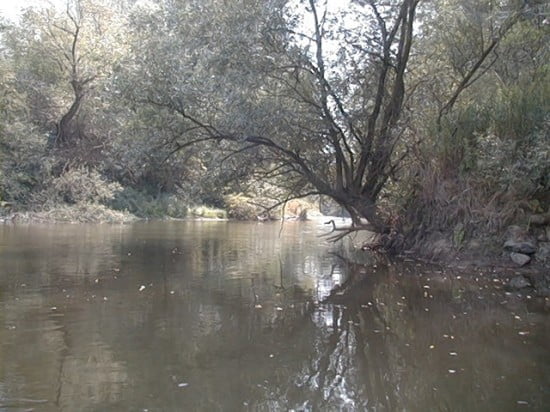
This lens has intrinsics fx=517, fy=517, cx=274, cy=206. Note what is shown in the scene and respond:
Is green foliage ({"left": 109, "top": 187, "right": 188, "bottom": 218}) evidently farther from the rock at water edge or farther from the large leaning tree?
the rock at water edge

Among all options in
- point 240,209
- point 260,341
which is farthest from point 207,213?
point 260,341

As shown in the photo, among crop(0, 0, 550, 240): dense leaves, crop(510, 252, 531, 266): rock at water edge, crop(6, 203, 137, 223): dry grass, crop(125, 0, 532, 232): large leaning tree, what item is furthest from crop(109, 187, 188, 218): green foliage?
crop(510, 252, 531, 266): rock at water edge

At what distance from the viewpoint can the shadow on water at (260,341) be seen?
443cm

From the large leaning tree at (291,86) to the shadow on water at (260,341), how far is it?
175 inches

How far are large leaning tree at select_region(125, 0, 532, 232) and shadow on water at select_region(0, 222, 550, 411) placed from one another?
14.6ft

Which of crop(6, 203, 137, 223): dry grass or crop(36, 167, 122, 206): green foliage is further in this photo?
crop(36, 167, 122, 206): green foliage

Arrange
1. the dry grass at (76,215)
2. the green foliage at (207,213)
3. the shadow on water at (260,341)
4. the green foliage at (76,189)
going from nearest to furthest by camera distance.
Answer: the shadow on water at (260,341) → the dry grass at (76,215) → the green foliage at (76,189) → the green foliage at (207,213)

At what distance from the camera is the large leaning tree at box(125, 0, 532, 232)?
1250 cm

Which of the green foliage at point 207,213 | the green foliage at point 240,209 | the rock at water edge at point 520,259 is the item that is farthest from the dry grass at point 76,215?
the rock at water edge at point 520,259

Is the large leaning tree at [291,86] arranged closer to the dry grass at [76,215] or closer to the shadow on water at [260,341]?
the shadow on water at [260,341]

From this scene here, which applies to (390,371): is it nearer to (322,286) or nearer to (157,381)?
(157,381)

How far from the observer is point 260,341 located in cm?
608

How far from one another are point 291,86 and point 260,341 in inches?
357

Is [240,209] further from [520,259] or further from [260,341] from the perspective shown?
[260,341]
